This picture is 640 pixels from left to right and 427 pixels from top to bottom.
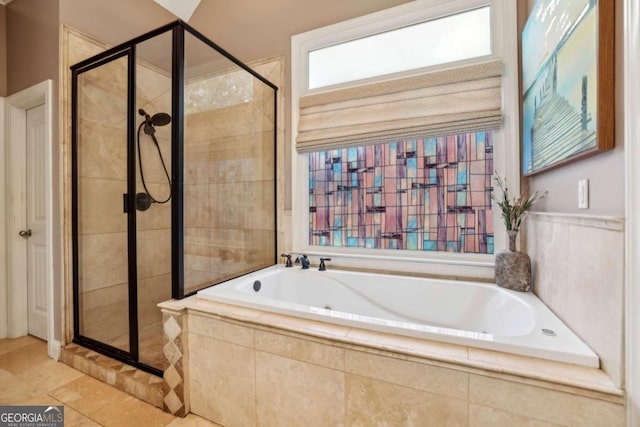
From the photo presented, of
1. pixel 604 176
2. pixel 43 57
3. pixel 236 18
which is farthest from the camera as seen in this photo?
pixel 236 18

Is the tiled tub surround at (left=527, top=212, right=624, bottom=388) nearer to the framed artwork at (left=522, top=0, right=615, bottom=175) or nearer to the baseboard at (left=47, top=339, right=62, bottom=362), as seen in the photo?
the framed artwork at (left=522, top=0, right=615, bottom=175)

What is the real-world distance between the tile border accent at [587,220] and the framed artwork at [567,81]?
22cm

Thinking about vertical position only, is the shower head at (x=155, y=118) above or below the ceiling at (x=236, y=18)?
below

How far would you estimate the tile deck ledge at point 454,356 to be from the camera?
83 centimetres

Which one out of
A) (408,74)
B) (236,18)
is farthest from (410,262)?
(236,18)

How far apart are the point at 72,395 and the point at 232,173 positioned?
5.62 ft

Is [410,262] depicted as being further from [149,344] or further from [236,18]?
[236,18]

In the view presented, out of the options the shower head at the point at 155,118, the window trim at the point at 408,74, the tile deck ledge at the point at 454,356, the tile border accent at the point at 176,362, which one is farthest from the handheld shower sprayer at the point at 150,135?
the tile deck ledge at the point at 454,356

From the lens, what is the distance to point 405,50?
2010 millimetres

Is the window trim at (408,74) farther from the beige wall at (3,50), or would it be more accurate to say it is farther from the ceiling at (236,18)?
the beige wall at (3,50)

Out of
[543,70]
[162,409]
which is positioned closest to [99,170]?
[162,409]

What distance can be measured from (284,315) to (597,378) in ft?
3.69

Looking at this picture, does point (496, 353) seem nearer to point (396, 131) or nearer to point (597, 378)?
point (597, 378)

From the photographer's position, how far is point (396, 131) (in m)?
1.94
